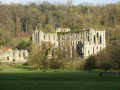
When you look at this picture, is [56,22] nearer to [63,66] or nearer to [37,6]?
[37,6]

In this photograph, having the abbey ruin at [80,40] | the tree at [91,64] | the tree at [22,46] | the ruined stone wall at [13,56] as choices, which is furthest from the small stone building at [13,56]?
the tree at [91,64]

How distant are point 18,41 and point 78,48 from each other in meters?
36.8

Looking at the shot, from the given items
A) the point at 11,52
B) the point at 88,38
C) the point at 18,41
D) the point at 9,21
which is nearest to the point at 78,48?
the point at 88,38

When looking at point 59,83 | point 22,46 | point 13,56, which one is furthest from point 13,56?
point 59,83

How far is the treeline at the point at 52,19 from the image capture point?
502 feet

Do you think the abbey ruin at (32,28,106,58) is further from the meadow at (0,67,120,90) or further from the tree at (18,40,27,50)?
the meadow at (0,67,120,90)

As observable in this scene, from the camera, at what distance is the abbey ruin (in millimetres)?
116938

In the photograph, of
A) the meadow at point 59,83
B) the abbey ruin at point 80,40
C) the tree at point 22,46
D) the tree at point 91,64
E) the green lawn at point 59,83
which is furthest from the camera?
the tree at point 22,46

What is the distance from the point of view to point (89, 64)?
7262cm

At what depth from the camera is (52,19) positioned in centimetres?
16788

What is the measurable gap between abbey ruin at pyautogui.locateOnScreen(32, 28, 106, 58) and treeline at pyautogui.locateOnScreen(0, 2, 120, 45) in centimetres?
1488

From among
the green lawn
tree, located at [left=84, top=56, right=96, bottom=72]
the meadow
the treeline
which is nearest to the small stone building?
the treeline

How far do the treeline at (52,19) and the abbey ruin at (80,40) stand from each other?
14882mm

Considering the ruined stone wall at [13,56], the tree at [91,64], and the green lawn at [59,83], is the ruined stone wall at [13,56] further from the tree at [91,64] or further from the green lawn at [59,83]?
the green lawn at [59,83]
